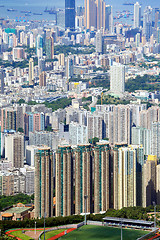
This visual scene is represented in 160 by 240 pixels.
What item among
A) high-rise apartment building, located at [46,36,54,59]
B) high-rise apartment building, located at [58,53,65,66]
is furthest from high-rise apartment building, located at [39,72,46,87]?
high-rise apartment building, located at [46,36,54,59]

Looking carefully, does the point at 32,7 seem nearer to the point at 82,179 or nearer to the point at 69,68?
the point at 69,68

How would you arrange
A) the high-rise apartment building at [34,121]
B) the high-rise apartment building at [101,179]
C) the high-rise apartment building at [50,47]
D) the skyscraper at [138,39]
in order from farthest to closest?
the skyscraper at [138,39] → the high-rise apartment building at [50,47] → the high-rise apartment building at [34,121] → the high-rise apartment building at [101,179]

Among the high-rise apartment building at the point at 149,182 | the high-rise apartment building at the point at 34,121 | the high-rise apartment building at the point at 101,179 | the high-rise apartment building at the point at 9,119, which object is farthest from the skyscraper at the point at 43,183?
the high-rise apartment building at the point at 9,119

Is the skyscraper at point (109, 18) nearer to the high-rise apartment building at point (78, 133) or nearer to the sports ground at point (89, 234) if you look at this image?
the high-rise apartment building at point (78, 133)

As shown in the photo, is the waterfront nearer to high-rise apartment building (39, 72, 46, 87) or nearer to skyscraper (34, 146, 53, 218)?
high-rise apartment building (39, 72, 46, 87)

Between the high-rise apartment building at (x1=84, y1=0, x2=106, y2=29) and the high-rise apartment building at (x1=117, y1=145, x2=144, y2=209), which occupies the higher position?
the high-rise apartment building at (x1=84, y1=0, x2=106, y2=29)

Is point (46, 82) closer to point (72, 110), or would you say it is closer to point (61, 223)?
point (72, 110)
